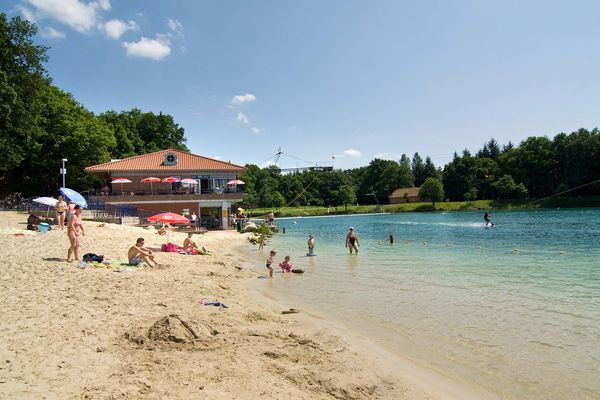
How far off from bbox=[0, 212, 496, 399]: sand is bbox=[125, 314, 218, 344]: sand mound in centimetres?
2

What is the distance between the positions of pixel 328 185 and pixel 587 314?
4252 inches

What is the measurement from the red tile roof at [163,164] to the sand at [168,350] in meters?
30.0

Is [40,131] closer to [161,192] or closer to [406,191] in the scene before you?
[161,192]

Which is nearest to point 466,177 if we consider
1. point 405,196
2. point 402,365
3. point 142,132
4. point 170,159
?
point 405,196

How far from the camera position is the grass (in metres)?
79.0

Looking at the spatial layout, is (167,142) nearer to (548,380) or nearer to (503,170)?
(548,380)

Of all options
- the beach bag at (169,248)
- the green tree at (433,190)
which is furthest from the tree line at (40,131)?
the green tree at (433,190)

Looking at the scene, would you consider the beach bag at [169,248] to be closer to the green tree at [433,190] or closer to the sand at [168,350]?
the sand at [168,350]

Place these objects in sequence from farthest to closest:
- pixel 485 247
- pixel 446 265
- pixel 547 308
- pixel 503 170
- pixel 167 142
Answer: pixel 503 170
pixel 167 142
pixel 485 247
pixel 446 265
pixel 547 308

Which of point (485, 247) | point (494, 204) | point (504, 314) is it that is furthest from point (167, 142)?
point (494, 204)

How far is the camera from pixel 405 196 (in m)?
112

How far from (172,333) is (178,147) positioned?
60.7 meters

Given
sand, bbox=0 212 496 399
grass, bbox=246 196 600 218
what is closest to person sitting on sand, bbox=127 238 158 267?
sand, bbox=0 212 496 399

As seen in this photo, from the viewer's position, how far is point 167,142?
2429 inches
